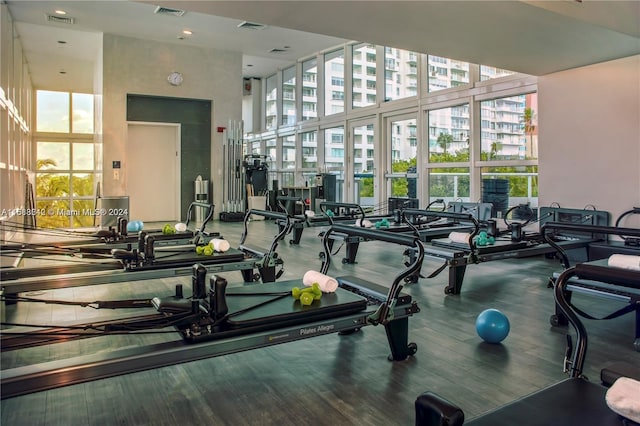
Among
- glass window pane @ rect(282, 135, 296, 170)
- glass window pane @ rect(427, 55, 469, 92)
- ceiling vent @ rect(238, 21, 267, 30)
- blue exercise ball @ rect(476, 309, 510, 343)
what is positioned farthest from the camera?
glass window pane @ rect(282, 135, 296, 170)

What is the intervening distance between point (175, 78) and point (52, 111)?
5.47 meters

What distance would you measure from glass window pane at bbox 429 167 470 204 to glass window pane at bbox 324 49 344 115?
341 centimetres

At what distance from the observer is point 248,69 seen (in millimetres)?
13086

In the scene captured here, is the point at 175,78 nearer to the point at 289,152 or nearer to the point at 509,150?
the point at 289,152

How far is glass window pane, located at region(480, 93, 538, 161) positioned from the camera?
21.7 feet

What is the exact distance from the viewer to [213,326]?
1998mm

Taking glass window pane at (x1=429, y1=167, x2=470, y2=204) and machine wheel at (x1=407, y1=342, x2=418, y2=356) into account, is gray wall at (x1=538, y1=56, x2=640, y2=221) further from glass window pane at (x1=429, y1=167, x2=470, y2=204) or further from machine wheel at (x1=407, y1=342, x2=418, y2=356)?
machine wheel at (x1=407, y1=342, x2=418, y2=356)

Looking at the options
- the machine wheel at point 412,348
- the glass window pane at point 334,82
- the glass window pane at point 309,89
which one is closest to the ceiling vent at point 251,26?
the glass window pane at point 334,82

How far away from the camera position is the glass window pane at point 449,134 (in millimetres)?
7598

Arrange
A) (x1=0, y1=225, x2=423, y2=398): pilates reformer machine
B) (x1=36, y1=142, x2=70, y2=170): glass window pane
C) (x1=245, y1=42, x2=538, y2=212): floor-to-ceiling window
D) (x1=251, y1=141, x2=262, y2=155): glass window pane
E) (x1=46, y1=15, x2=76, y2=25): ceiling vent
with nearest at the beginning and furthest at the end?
(x1=0, y1=225, x2=423, y2=398): pilates reformer machine, (x1=245, y1=42, x2=538, y2=212): floor-to-ceiling window, (x1=46, y1=15, x2=76, y2=25): ceiling vent, (x1=36, y1=142, x2=70, y2=170): glass window pane, (x1=251, y1=141, x2=262, y2=155): glass window pane

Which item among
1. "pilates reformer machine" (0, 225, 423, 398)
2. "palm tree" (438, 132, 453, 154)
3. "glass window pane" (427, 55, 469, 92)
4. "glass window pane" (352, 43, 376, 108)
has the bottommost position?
"pilates reformer machine" (0, 225, 423, 398)

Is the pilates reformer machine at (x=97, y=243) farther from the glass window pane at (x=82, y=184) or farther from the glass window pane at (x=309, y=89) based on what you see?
the glass window pane at (x=82, y=184)

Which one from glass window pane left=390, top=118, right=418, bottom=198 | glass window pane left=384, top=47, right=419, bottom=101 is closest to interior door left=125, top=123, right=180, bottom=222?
glass window pane left=384, top=47, right=419, bottom=101

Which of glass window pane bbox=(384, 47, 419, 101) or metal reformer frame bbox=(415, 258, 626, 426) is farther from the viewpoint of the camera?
glass window pane bbox=(384, 47, 419, 101)
